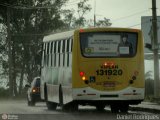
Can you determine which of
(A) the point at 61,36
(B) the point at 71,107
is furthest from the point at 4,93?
(B) the point at 71,107

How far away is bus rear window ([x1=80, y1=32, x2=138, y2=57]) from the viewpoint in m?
26.2

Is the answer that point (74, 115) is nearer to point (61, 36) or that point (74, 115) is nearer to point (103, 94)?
point (103, 94)

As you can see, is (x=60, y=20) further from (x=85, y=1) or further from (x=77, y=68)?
(x=77, y=68)

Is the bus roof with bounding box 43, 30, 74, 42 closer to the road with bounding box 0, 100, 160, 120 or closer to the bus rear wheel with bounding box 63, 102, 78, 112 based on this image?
the bus rear wheel with bounding box 63, 102, 78, 112

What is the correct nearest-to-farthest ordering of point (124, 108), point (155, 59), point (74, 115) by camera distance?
point (74, 115), point (124, 108), point (155, 59)

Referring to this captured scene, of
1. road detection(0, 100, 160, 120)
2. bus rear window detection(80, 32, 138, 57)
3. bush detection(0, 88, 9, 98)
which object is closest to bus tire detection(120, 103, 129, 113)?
road detection(0, 100, 160, 120)

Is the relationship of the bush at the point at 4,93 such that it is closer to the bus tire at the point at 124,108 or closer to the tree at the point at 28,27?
the tree at the point at 28,27

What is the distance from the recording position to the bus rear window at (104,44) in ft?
86.1

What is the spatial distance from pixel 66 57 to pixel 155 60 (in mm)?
11945

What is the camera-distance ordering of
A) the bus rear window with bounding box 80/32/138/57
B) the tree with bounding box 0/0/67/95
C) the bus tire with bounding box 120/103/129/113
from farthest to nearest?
the tree with bounding box 0/0/67/95
the bus tire with bounding box 120/103/129/113
the bus rear window with bounding box 80/32/138/57

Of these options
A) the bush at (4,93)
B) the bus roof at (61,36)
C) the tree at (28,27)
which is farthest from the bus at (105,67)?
the tree at (28,27)

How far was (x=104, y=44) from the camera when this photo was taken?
26281 mm

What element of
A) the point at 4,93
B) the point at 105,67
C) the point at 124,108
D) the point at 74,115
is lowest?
the point at 4,93

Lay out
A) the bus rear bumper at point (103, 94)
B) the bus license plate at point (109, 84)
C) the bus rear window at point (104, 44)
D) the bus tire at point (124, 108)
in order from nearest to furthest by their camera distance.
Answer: the bus rear bumper at point (103, 94), the bus license plate at point (109, 84), the bus rear window at point (104, 44), the bus tire at point (124, 108)
